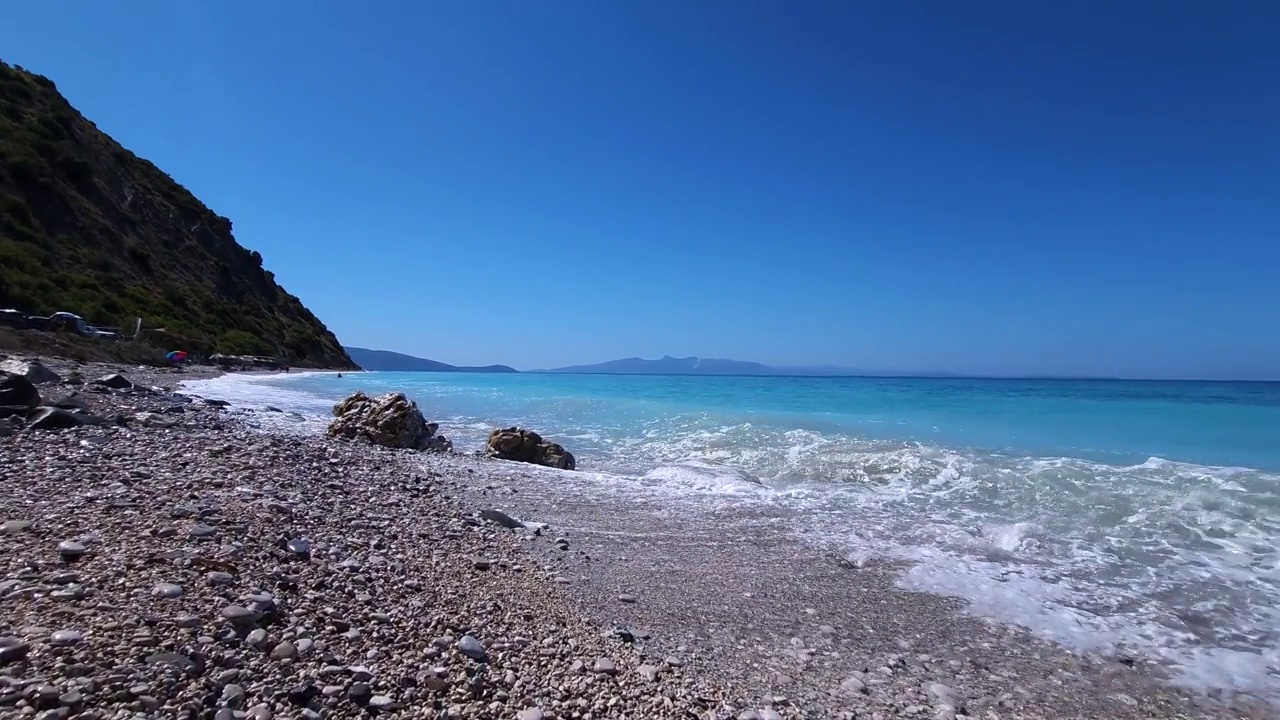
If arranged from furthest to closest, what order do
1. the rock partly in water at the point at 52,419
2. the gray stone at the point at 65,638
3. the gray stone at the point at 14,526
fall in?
the rock partly in water at the point at 52,419
the gray stone at the point at 14,526
the gray stone at the point at 65,638

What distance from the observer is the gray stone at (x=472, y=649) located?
3.23m

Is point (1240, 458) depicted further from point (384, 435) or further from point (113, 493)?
point (113, 493)

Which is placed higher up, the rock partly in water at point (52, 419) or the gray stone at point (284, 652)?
the rock partly in water at point (52, 419)

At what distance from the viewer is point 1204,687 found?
4.11 m

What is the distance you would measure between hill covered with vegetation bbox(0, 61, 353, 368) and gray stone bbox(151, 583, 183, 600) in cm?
3486

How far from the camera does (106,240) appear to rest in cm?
4225

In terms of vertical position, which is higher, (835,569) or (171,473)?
(171,473)

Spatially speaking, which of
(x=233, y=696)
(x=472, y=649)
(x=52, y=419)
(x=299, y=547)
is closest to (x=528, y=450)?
(x=52, y=419)

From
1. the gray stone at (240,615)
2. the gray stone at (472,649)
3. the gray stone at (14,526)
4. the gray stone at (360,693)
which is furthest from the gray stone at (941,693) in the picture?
the gray stone at (14,526)

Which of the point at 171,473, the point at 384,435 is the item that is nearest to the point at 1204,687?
the point at 171,473

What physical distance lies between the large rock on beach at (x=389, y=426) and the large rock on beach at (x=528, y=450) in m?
1.15

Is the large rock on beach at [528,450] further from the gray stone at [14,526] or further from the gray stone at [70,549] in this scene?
the gray stone at [70,549]

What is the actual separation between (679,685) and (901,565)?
3.84m

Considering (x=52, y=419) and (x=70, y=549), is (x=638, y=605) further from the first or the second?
(x=52, y=419)
